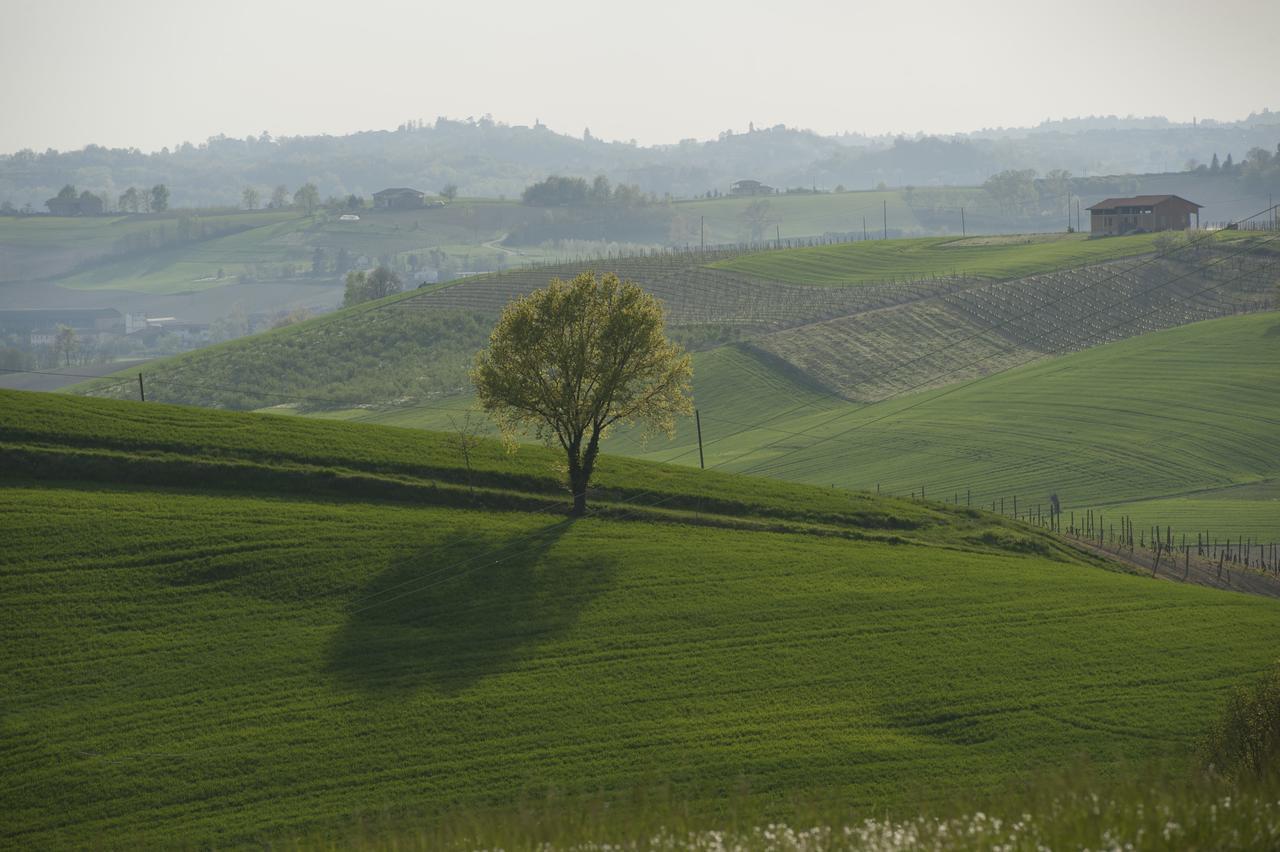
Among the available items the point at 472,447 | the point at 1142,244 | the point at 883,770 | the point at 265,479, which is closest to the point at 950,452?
the point at 472,447

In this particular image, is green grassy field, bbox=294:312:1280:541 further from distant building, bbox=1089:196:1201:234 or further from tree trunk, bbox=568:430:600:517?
distant building, bbox=1089:196:1201:234

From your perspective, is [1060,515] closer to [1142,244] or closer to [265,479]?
[265,479]

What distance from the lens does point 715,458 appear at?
96875 millimetres

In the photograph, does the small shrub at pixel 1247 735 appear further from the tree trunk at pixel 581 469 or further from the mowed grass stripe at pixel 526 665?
the tree trunk at pixel 581 469

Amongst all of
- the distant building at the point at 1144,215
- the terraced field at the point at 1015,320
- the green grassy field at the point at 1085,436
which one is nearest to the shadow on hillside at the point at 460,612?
the green grassy field at the point at 1085,436

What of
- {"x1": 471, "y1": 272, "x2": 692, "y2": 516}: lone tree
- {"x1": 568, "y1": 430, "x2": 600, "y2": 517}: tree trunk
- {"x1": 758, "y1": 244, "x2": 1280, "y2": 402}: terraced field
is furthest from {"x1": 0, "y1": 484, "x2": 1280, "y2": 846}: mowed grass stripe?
{"x1": 758, "y1": 244, "x2": 1280, "y2": 402}: terraced field

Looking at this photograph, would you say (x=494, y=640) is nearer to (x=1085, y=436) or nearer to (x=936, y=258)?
(x=1085, y=436)

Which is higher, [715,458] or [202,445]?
[202,445]

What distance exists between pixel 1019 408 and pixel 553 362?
189 ft

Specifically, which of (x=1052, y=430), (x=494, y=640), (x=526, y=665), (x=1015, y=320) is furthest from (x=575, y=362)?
(x=1015, y=320)

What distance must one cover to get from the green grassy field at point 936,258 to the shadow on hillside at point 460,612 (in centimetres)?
10805

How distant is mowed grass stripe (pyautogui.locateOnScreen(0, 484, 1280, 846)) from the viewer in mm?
35156

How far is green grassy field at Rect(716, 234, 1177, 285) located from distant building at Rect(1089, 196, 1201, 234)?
3.84 metres

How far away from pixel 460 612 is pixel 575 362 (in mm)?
14535
